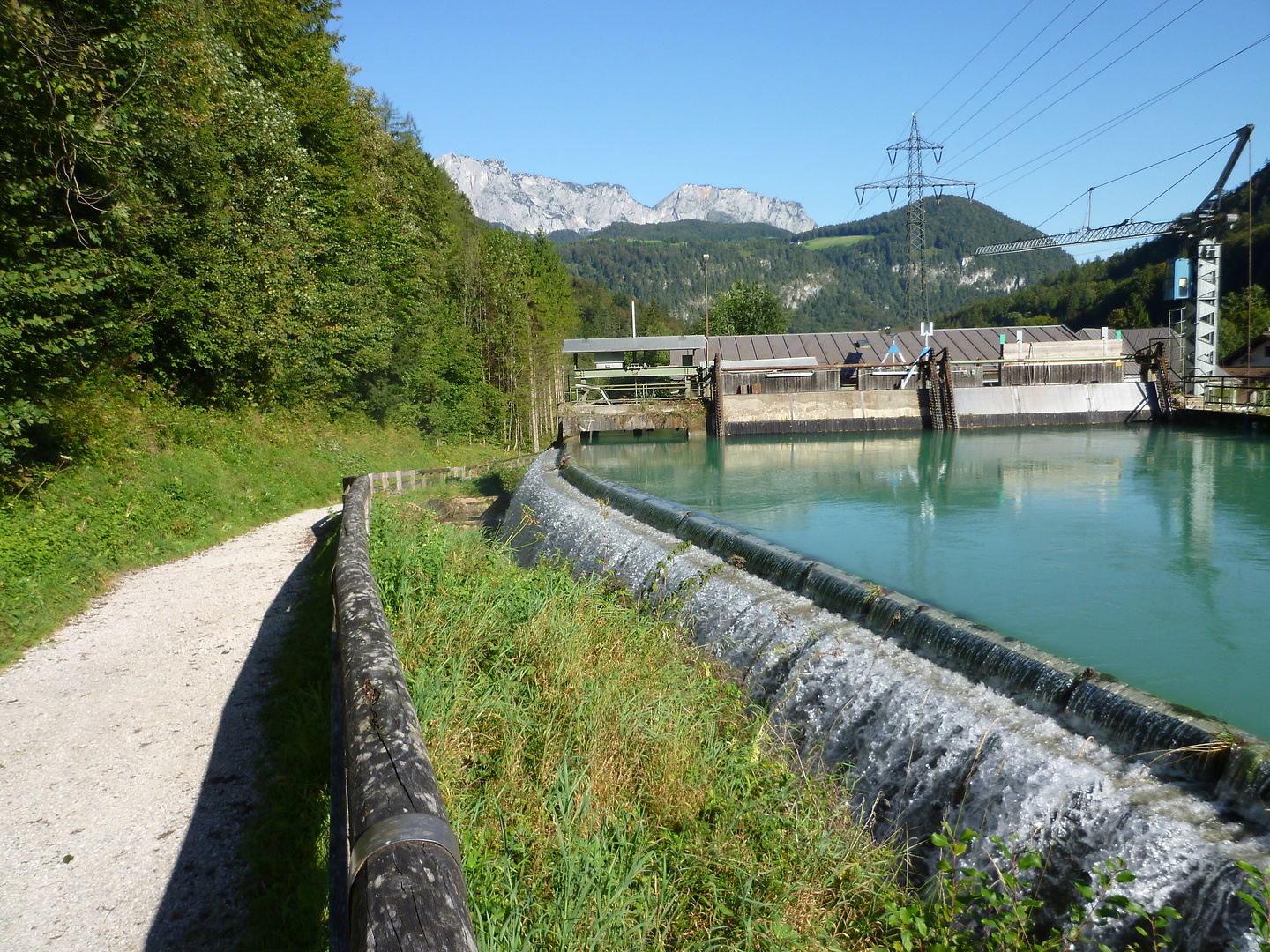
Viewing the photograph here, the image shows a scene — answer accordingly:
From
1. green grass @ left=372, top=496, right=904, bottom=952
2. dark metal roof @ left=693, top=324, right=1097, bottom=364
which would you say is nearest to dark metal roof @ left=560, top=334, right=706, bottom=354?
dark metal roof @ left=693, top=324, right=1097, bottom=364

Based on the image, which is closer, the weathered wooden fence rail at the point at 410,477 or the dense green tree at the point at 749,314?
the weathered wooden fence rail at the point at 410,477

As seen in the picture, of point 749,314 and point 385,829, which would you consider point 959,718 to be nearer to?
point 385,829

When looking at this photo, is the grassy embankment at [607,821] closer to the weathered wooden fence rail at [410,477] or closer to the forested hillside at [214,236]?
the forested hillside at [214,236]

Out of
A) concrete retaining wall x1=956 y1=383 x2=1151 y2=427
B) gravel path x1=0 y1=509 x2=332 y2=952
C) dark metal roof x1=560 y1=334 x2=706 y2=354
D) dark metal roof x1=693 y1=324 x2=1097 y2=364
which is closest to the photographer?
gravel path x1=0 y1=509 x2=332 y2=952

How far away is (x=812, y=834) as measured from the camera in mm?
3693

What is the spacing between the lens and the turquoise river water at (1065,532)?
6.26 metres

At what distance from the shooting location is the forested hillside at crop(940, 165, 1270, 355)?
206 ft

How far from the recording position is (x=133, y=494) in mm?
10445

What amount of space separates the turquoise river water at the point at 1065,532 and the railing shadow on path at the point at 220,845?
18.7ft

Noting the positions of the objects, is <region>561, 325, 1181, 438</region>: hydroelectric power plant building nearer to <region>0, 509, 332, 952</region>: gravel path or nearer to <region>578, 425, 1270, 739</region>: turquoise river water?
<region>578, 425, 1270, 739</region>: turquoise river water

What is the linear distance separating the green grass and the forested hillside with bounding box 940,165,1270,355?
3568cm

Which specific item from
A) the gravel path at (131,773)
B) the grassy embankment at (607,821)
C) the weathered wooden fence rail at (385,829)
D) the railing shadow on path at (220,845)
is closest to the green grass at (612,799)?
the grassy embankment at (607,821)

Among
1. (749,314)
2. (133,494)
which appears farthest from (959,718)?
(749,314)

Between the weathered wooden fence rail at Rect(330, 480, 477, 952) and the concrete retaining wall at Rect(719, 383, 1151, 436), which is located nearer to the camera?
the weathered wooden fence rail at Rect(330, 480, 477, 952)
